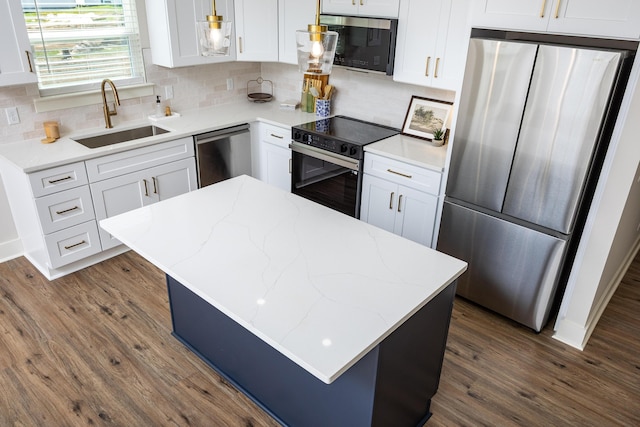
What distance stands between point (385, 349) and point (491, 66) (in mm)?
1704

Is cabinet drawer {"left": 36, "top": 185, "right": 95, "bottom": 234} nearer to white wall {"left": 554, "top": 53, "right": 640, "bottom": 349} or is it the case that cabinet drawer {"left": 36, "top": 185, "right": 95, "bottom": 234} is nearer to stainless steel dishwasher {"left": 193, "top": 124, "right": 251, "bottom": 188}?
stainless steel dishwasher {"left": 193, "top": 124, "right": 251, "bottom": 188}

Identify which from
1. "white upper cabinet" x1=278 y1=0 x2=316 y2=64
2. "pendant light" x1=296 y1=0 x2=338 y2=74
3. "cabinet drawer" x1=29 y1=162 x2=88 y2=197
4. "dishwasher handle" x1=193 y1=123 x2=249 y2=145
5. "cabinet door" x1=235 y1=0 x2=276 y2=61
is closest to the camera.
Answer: "pendant light" x1=296 y1=0 x2=338 y2=74

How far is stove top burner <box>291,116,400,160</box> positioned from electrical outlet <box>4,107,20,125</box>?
1.98 m

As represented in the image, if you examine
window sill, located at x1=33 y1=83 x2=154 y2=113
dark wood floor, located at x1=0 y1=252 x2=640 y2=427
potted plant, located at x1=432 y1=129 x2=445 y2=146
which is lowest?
dark wood floor, located at x1=0 y1=252 x2=640 y2=427

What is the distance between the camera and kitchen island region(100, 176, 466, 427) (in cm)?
162

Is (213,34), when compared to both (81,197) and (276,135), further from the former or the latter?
(276,135)

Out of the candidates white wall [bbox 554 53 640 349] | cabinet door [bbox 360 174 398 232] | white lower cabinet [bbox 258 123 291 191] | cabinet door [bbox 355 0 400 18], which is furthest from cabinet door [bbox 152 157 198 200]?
white wall [bbox 554 53 640 349]

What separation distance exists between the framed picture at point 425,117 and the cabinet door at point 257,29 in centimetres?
128

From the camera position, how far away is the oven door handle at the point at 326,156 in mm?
3517

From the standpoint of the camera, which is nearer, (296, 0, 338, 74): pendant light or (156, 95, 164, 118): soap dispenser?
(296, 0, 338, 74): pendant light

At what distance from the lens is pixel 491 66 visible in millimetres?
2572

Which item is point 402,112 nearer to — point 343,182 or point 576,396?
point 343,182

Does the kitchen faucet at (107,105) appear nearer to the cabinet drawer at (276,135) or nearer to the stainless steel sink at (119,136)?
the stainless steel sink at (119,136)

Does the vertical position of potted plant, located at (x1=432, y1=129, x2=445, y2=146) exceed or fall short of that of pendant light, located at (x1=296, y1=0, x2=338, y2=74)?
it falls short
